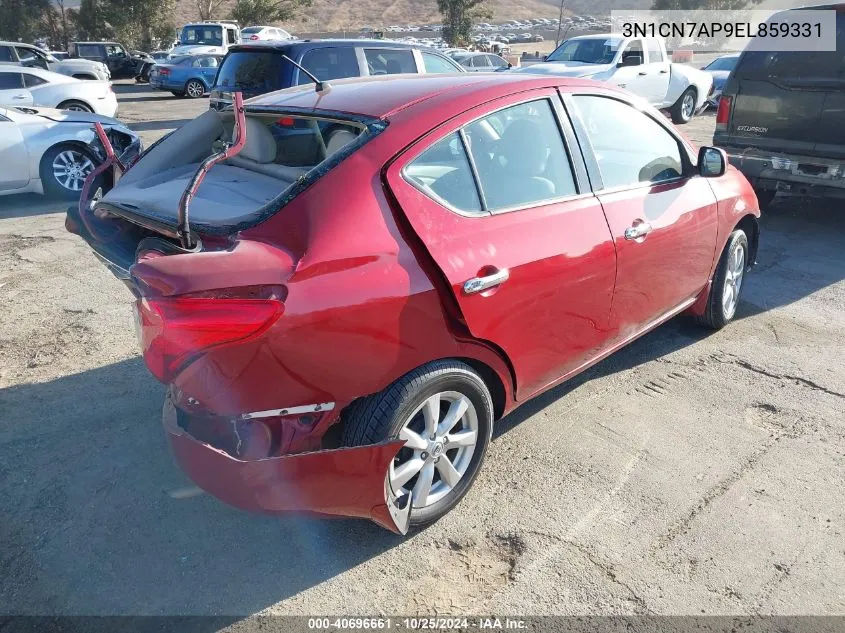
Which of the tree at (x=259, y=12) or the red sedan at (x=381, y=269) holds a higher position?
Result: the tree at (x=259, y=12)

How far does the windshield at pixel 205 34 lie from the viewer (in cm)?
2655

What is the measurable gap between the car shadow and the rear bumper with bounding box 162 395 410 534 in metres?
0.35

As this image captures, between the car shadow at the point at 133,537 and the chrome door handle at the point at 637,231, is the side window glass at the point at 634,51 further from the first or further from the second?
the car shadow at the point at 133,537

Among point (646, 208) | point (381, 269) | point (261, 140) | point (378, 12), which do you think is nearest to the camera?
point (381, 269)

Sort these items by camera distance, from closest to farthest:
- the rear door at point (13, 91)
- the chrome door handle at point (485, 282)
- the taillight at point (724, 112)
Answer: the chrome door handle at point (485, 282), the taillight at point (724, 112), the rear door at point (13, 91)

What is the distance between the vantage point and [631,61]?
46.0 feet

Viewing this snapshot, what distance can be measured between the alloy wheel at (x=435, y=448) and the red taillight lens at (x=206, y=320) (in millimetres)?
698

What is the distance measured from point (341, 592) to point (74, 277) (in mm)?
4202

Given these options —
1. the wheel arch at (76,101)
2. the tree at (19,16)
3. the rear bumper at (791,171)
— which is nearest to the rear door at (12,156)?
the wheel arch at (76,101)

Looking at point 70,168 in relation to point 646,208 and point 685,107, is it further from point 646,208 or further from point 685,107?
point 685,107

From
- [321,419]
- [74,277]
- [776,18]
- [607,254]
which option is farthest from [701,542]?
[776,18]

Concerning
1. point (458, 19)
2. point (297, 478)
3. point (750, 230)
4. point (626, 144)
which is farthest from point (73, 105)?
point (458, 19)

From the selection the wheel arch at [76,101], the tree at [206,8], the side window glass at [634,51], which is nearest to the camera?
the wheel arch at [76,101]

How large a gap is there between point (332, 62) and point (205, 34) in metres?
21.2
